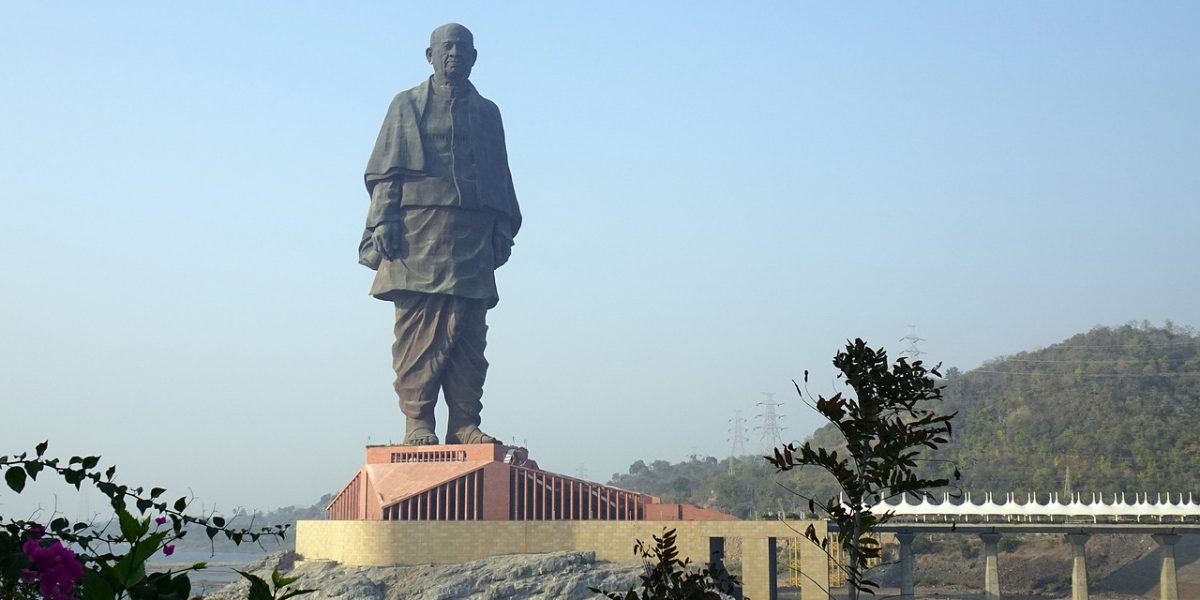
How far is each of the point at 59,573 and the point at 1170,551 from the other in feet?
155

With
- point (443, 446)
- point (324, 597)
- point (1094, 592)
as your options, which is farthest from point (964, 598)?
point (324, 597)

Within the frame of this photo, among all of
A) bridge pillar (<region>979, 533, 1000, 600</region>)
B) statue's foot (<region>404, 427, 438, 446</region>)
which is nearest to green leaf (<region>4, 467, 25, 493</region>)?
statue's foot (<region>404, 427, 438, 446</region>)

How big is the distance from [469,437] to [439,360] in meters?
3.28

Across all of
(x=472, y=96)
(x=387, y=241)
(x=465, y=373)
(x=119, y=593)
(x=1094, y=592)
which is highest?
(x=472, y=96)

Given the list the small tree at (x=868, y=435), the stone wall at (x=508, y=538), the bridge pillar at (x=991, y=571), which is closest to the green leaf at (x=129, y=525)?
the small tree at (x=868, y=435)

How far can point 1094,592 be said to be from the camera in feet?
185

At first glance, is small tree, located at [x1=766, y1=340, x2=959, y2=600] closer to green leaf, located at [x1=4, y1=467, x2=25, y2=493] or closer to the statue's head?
green leaf, located at [x1=4, y1=467, x2=25, y2=493]

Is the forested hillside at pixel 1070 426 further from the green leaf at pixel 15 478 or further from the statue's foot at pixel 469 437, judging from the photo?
the green leaf at pixel 15 478

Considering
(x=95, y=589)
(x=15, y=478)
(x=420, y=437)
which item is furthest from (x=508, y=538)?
(x=95, y=589)

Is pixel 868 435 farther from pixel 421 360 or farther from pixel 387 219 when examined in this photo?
pixel 387 219

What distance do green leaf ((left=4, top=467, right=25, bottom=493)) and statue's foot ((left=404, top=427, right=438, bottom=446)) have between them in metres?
44.7

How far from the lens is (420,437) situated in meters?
50.4

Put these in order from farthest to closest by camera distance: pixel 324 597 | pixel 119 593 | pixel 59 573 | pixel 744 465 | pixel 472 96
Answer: pixel 744 465
pixel 472 96
pixel 324 597
pixel 59 573
pixel 119 593

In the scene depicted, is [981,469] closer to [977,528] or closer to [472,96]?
[977,528]
